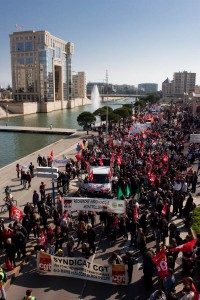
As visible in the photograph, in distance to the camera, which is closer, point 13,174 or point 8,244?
point 8,244

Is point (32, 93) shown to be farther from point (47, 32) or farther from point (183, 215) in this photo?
point (183, 215)

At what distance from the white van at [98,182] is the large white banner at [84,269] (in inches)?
305

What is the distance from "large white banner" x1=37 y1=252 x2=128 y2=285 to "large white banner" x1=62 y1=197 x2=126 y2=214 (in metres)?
2.97

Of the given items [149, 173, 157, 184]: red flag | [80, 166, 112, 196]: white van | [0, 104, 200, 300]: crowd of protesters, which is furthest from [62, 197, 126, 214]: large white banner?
[149, 173, 157, 184]: red flag

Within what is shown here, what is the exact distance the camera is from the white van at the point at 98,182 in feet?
Answer: 57.8

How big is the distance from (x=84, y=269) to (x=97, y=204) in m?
3.35

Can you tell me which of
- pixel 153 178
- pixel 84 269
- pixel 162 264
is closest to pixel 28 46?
pixel 153 178

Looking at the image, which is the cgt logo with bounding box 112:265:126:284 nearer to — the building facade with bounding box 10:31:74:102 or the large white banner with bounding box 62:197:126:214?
the large white banner with bounding box 62:197:126:214

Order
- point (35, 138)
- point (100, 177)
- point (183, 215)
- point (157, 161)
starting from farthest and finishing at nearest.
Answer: point (35, 138)
point (157, 161)
point (100, 177)
point (183, 215)

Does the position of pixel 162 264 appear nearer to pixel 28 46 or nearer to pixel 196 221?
pixel 196 221

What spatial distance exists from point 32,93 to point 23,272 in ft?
397

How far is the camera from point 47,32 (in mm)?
125188

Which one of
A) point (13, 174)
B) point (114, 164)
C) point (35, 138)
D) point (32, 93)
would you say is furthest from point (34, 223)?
point (32, 93)

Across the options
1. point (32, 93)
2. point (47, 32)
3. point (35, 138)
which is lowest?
point (35, 138)
